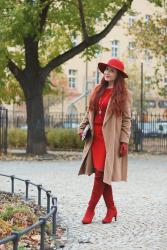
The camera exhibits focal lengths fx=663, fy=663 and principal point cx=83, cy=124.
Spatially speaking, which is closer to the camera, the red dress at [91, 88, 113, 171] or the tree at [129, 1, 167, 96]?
the red dress at [91, 88, 113, 171]

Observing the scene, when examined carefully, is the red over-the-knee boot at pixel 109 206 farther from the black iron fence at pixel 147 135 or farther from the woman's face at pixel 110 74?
the black iron fence at pixel 147 135

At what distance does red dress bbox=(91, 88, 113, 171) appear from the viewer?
814 cm

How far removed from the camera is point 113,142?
8086 millimetres

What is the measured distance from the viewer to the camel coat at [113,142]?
8062 millimetres

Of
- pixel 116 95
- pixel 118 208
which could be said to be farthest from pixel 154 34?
pixel 116 95

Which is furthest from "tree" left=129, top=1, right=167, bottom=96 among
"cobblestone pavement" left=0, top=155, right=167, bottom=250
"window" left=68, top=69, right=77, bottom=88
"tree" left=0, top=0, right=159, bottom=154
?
"window" left=68, top=69, right=77, bottom=88

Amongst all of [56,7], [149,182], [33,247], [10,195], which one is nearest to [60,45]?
[56,7]

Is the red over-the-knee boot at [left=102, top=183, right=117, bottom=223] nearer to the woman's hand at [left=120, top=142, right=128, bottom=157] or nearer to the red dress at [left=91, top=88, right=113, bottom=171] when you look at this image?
the red dress at [left=91, top=88, right=113, bottom=171]

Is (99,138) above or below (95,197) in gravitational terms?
above

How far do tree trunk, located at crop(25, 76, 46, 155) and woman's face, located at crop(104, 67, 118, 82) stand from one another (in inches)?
692

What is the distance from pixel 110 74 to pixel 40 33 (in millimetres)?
16861

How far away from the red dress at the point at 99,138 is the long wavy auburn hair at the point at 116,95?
0.07 meters

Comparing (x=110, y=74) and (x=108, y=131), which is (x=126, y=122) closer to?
(x=108, y=131)

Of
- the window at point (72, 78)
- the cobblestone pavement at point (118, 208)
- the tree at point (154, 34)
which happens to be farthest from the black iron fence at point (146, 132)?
the window at point (72, 78)
